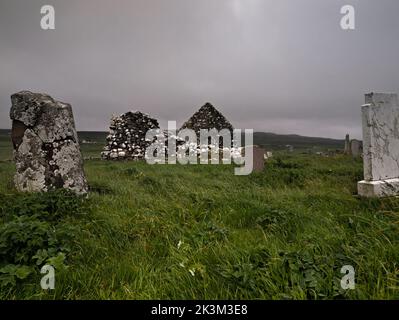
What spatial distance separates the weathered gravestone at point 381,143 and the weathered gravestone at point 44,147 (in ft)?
17.6

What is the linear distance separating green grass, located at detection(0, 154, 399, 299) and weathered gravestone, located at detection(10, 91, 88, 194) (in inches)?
19.8

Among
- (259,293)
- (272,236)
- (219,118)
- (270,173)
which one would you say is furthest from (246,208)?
(219,118)

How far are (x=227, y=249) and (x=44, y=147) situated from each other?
4058 millimetres

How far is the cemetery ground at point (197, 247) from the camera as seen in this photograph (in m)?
2.17

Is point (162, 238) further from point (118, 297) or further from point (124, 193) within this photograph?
point (124, 193)

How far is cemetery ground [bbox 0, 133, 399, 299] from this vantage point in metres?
2.17

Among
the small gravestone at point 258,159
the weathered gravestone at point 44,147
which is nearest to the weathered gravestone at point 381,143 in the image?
the small gravestone at point 258,159

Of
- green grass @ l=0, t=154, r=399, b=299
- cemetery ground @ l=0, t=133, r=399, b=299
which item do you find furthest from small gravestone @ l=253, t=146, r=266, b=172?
cemetery ground @ l=0, t=133, r=399, b=299

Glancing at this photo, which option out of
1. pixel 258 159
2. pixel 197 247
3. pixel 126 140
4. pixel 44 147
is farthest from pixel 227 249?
pixel 126 140

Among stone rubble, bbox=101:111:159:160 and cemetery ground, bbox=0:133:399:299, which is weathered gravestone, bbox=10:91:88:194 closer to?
cemetery ground, bbox=0:133:399:299

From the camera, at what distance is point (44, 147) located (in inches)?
198

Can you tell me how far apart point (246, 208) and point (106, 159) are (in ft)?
40.9

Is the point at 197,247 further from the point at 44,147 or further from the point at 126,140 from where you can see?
the point at 126,140

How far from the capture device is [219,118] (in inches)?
761
